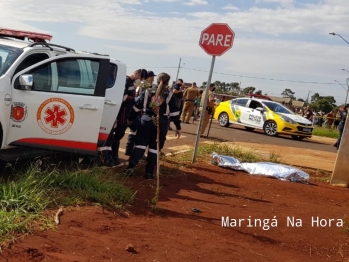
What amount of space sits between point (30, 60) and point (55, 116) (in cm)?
83

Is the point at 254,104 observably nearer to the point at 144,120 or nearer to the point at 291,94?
the point at 144,120


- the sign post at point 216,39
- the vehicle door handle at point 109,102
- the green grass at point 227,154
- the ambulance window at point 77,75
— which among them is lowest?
the green grass at point 227,154

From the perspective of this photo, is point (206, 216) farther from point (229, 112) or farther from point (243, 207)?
point (229, 112)

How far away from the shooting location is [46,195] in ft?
18.5

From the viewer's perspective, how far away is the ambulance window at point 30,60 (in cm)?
663

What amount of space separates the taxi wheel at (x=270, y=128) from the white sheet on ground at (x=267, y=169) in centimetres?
1126

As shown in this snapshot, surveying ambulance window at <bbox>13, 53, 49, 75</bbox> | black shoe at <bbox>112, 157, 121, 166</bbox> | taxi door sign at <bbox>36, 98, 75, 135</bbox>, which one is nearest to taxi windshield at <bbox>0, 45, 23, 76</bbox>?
ambulance window at <bbox>13, 53, 49, 75</bbox>

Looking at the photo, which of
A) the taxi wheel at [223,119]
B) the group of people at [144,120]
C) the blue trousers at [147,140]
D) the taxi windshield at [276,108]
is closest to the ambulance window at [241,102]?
the taxi wheel at [223,119]

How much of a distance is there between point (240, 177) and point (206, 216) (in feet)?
10.5

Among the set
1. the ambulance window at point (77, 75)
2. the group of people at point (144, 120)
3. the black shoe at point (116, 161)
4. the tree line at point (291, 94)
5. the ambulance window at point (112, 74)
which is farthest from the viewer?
the tree line at point (291, 94)

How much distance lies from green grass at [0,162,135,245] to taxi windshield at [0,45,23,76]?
135cm

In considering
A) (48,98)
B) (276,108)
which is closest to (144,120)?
(48,98)

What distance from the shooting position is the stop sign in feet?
30.6

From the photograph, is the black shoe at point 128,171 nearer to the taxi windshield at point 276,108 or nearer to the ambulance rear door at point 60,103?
the ambulance rear door at point 60,103
